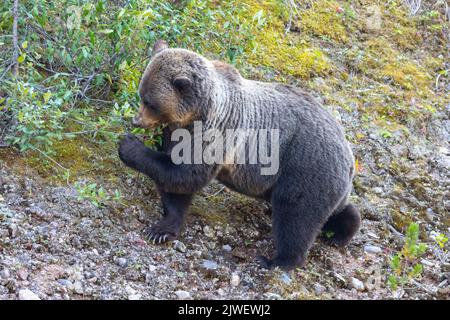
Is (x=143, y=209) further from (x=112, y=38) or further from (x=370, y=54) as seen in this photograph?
(x=370, y=54)

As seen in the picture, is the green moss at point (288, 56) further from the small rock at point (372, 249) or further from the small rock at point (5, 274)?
the small rock at point (5, 274)

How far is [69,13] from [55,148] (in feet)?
4.51

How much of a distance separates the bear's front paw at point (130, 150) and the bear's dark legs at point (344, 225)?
7.48 feet

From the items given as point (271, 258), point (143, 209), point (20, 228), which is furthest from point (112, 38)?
point (271, 258)

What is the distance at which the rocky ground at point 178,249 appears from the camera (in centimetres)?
529

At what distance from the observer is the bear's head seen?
600 cm

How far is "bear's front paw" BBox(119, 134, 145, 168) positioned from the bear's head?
→ 236 mm

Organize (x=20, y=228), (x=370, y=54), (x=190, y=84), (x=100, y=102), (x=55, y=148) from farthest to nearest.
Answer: (x=370, y=54) → (x=100, y=102) → (x=55, y=148) → (x=190, y=84) → (x=20, y=228)

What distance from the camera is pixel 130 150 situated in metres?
6.17

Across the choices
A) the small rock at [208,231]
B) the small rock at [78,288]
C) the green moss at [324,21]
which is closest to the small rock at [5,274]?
the small rock at [78,288]

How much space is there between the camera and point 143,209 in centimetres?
648

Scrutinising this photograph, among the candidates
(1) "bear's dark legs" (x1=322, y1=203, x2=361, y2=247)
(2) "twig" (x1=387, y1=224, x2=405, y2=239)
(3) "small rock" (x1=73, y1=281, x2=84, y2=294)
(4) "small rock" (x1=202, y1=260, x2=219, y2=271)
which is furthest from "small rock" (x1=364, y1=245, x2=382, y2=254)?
(3) "small rock" (x1=73, y1=281, x2=84, y2=294)

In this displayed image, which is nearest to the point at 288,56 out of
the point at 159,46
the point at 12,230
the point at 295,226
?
the point at 159,46

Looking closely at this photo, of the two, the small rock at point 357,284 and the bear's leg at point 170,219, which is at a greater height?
the bear's leg at point 170,219
